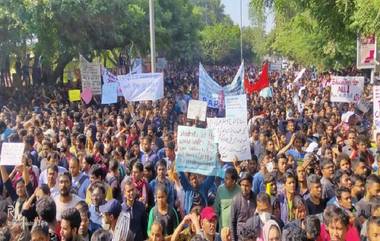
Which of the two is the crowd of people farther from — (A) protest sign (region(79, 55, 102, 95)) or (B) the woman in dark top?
(A) protest sign (region(79, 55, 102, 95))

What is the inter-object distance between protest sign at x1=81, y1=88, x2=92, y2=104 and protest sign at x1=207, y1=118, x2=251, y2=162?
8.20m

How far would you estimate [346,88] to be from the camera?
50.3 ft

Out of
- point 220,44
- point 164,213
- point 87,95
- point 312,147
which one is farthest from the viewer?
point 220,44

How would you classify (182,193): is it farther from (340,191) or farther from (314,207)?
(340,191)

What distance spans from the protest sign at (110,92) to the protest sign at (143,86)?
1.24m

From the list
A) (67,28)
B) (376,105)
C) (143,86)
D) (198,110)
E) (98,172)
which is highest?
(67,28)

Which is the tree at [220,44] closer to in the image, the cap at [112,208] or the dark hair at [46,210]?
the cap at [112,208]

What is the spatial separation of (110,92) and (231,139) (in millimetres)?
7185

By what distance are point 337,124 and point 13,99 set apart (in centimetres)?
1314

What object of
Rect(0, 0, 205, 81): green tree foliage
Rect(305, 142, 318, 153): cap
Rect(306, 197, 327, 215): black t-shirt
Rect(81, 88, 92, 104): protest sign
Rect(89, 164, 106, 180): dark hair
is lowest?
Rect(306, 197, 327, 215): black t-shirt

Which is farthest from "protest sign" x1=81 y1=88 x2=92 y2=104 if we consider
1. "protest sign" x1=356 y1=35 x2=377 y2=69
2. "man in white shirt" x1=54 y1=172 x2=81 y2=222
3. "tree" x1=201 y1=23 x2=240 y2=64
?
"tree" x1=201 y1=23 x2=240 y2=64

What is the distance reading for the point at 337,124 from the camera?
1330cm

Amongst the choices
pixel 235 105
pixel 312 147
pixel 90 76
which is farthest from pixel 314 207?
pixel 90 76

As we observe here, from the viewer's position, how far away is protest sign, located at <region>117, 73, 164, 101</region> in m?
14.0
